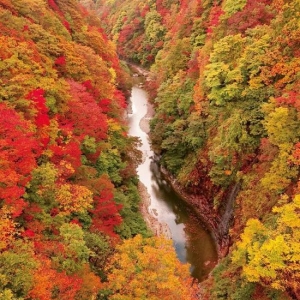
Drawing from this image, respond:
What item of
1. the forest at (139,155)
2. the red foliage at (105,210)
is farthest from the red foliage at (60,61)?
the red foliage at (105,210)

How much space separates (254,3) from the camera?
40.3 meters

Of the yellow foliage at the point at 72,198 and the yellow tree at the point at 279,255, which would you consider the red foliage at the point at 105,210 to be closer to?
the yellow foliage at the point at 72,198

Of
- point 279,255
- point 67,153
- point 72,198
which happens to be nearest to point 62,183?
point 72,198

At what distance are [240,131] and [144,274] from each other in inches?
725

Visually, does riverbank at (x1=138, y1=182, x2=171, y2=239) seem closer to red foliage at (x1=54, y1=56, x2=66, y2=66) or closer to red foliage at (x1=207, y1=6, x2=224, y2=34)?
red foliage at (x1=54, y1=56, x2=66, y2=66)

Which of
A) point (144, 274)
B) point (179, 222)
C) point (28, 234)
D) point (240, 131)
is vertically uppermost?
point (240, 131)

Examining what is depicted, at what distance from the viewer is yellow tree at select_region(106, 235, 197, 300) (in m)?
18.1

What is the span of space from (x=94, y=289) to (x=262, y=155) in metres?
18.1

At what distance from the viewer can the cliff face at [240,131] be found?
2325cm

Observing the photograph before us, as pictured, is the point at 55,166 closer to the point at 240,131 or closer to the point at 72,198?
the point at 72,198

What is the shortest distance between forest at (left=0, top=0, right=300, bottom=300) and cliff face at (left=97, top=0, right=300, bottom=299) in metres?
0.13

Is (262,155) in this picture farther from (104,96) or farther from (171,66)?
(171,66)

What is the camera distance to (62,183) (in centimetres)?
2469

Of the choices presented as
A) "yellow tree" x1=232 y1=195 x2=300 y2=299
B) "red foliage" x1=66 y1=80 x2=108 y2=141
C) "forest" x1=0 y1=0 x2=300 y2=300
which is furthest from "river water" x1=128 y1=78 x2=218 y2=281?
"red foliage" x1=66 y1=80 x2=108 y2=141
